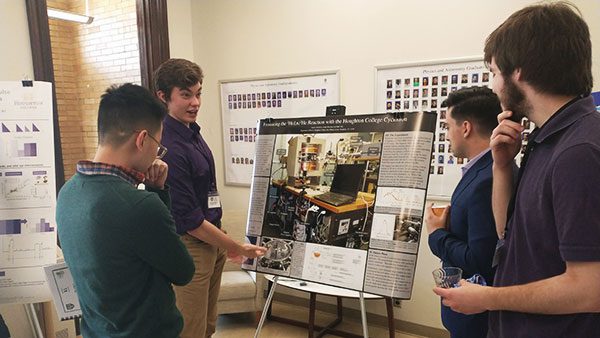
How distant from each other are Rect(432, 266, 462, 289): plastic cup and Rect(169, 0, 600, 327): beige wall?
1.72 m

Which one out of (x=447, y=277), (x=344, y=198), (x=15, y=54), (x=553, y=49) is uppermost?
(x=15, y=54)

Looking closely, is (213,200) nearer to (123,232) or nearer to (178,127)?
(178,127)

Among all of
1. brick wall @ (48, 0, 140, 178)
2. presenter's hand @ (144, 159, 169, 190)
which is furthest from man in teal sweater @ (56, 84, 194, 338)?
brick wall @ (48, 0, 140, 178)

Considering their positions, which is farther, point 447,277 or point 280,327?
point 280,327

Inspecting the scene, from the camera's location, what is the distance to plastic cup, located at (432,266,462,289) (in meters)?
1.22

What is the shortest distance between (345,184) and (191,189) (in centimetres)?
74

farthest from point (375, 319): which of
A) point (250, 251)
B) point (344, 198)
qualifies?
point (344, 198)

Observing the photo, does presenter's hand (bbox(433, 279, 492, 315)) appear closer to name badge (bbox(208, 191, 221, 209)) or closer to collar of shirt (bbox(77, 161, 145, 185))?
collar of shirt (bbox(77, 161, 145, 185))

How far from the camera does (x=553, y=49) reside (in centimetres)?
92

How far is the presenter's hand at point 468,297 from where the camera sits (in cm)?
101

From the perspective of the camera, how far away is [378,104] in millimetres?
3002

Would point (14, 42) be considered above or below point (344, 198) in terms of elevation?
above

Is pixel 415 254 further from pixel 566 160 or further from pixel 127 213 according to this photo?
pixel 127 213

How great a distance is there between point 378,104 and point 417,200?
149cm
